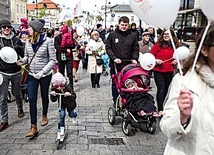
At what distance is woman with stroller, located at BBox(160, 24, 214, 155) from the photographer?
1.80m

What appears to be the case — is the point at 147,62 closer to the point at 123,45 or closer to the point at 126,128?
the point at 123,45

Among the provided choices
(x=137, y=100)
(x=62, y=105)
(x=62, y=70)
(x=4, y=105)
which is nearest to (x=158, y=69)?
(x=137, y=100)

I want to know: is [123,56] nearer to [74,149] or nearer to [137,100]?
[137,100]

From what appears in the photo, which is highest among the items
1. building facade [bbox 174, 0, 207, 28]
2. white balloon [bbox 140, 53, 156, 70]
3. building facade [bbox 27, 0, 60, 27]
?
building facade [bbox 27, 0, 60, 27]

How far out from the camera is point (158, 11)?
83.7 inches

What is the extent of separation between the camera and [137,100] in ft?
17.1

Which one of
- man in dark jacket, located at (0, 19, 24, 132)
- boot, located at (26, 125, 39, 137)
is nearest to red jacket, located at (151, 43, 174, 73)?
boot, located at (26, 125, 39, 137)

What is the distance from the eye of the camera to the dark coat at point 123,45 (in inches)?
245

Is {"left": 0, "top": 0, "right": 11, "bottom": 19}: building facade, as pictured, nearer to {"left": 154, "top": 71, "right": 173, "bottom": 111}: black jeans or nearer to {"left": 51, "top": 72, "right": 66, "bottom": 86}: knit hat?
{"left": 154, "top": 71, "right": 173, "bottom": 111}: black jeans

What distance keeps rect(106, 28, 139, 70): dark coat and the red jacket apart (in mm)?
426

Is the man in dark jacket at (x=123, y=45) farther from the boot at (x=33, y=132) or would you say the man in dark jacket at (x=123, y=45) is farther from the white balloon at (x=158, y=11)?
the white balloon at (x=158, y=11)

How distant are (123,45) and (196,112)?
14.7ft

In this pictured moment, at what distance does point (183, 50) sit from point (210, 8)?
3769mm

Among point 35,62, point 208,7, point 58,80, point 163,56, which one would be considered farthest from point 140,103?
point 208,7
